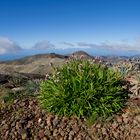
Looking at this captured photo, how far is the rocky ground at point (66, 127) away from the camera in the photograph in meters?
9.98

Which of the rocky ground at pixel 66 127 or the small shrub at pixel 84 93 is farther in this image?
the small shrub at pixel 84 93

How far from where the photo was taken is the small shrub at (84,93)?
34.1 feet

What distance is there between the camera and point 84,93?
10.4 metres

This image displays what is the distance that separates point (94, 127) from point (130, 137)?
941 mm

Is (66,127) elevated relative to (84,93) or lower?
lower

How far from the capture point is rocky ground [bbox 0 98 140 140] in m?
9.98

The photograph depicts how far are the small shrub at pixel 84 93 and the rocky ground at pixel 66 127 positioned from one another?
22cm

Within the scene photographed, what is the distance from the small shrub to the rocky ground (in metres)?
0.22

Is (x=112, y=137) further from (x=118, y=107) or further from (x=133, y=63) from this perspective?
(x=133, y=63)

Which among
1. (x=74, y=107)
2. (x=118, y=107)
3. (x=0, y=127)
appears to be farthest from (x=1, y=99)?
(x=118, y=107)

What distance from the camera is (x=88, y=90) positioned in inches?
409

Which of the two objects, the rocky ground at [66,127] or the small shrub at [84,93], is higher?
the small shrub at [84,93]

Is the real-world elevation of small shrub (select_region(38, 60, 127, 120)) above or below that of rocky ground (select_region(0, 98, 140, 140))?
above

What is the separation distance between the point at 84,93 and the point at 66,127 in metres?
0.93
